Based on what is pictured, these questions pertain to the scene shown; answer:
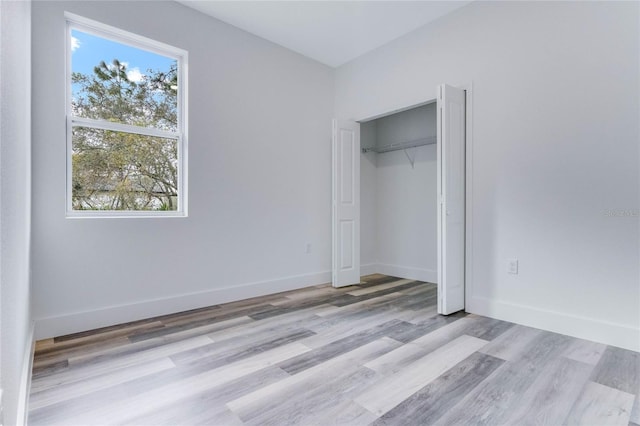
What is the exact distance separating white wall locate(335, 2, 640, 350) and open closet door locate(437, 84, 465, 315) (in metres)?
0.12

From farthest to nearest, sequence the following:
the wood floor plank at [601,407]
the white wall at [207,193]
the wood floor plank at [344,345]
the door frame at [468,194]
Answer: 1. the door frame at [468,194]
2. the white wall at [207,193]
3. the wood floor plank at [344,345]
4. the wood floor plank at [601,407]

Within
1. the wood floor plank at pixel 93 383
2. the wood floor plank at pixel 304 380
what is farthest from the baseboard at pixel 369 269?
the wood floor plank at pixel 93 383

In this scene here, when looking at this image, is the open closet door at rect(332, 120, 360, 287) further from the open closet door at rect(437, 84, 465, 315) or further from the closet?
the open closet door at rect(437, 84, 465, 315)

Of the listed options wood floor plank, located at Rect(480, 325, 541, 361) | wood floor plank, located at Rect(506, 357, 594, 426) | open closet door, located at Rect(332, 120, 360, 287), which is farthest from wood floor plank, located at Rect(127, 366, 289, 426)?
Result: open closet door, located at Rect(332, 120, 360, 287)

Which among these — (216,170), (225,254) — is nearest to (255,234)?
(225,254)

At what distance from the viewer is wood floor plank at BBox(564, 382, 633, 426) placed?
148 cm

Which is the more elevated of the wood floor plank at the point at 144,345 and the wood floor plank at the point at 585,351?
the wood floor plank at the point at 585,351

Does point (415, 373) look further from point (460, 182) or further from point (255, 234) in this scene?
point (255, 234)

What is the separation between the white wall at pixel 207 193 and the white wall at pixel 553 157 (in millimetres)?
1724

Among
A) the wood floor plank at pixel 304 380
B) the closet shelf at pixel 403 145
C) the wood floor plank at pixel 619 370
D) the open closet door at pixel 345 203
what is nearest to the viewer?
the wood floor plank at pixel 304 380

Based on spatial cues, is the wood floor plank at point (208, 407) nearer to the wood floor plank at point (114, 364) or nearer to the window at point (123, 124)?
the wood floor plank at point (114, 364)

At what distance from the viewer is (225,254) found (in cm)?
335

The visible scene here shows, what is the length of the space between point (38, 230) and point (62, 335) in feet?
2.62

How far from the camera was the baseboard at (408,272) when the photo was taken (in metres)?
4.25
